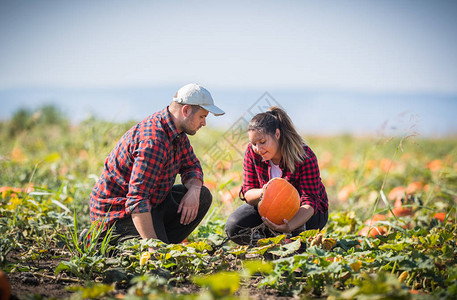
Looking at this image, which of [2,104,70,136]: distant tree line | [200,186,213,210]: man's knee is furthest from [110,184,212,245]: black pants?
[2,104,70,136]: distant tree line

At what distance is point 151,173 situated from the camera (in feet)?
7.79

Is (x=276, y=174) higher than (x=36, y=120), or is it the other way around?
(x=36, y=120)

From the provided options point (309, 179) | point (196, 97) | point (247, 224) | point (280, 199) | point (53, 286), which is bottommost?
point (53, 286)

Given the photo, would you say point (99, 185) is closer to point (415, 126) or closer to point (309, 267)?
point (309, 267)

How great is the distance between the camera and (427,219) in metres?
3.40

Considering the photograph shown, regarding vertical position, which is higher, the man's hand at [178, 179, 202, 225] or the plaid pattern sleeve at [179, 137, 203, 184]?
the plaid pattern sleeve at [179, 137, 203, 184]

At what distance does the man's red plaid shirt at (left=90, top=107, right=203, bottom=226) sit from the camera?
2.36m

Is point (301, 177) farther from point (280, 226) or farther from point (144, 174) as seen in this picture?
point (144, 174)

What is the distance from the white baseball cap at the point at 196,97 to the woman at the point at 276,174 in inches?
11.2

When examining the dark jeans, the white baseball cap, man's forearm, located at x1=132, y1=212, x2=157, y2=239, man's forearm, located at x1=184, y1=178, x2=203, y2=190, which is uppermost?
the white baseball cap

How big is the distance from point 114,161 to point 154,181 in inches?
13.1

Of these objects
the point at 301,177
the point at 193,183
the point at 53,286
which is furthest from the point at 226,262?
the point at 53,286

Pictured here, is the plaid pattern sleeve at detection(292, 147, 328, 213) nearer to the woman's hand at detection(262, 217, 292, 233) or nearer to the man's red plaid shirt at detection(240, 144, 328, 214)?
the man's red plaid shirt at detection(240, 144, 328, 214)

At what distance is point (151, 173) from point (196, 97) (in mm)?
555
